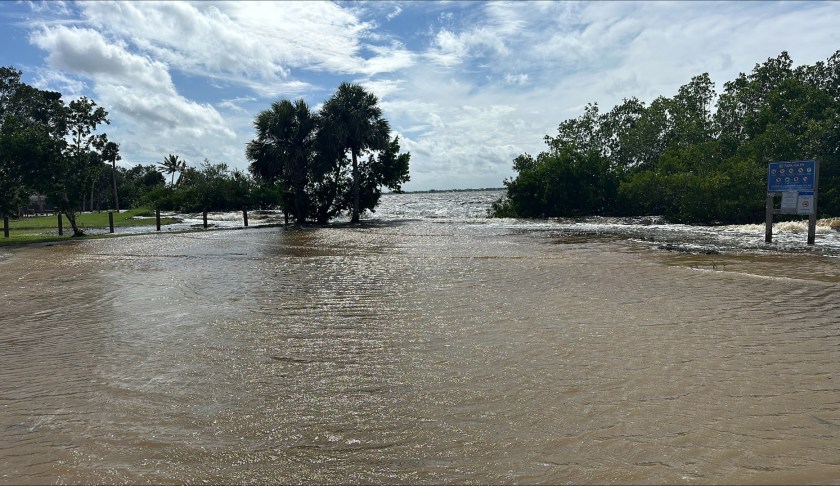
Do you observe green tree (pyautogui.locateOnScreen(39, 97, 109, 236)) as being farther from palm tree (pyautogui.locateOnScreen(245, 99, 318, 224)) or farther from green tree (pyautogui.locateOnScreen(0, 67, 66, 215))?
palm tree (pyautogui.locateOnScreen(245, 99, 318, 224))

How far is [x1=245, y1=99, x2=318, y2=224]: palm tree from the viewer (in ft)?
109

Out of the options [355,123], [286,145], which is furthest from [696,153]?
[286,145]

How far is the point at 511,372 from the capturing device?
4871 mm

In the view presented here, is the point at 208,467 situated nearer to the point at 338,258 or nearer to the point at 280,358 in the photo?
the point at 280,358

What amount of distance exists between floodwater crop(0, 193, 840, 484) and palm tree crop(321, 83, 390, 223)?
24.4 metres

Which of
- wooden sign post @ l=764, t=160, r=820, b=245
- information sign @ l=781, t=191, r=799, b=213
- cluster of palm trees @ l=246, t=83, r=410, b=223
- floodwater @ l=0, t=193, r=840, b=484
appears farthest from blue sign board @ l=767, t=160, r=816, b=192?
cluster of palm trees @ l=246, t=83, r=410, b=223

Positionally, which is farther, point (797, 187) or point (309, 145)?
point (309, 145)

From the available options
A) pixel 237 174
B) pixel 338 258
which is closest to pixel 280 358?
pixel 338 258

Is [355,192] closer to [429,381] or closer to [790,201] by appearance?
[790,201]

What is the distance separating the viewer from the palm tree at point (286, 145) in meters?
33.4

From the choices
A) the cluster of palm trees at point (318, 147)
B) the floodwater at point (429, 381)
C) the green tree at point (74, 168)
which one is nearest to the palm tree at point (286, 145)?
the cluster of palm trees at point (318, 147)

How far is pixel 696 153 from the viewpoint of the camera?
2961 centimetres

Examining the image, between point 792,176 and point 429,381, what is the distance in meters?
16.5

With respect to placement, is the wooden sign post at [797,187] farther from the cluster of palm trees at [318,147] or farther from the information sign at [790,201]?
the cluster of palm trees at [318,147]
